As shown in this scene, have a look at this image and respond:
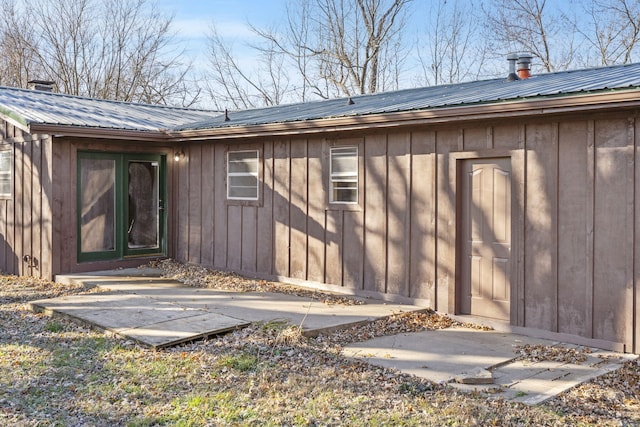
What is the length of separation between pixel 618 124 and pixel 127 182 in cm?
770

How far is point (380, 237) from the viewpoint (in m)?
8.01

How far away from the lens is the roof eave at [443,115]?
554 centimetres

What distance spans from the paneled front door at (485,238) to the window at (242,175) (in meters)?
3.73

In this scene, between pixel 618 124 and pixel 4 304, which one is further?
pixel 4 304

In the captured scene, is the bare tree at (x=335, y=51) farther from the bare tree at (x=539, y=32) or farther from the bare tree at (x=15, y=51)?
the bare tree at (x=15, y=51)

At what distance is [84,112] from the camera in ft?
35.5

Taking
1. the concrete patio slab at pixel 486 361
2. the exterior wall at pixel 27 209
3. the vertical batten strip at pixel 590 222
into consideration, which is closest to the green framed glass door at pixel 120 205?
the exterior wall at pixel 27 209

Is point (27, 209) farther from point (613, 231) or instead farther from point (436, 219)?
point (613, 231)

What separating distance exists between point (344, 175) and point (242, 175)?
217cm

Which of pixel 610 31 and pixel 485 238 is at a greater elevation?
pixel 610 31

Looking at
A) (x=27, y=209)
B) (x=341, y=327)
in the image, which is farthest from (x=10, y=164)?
(x=341, y=327)

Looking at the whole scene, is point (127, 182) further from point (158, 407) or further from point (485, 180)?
point (158, 407)

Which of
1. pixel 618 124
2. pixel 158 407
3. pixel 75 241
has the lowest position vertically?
pixel 158 407

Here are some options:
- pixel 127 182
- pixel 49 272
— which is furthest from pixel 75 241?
pixel 127 182
